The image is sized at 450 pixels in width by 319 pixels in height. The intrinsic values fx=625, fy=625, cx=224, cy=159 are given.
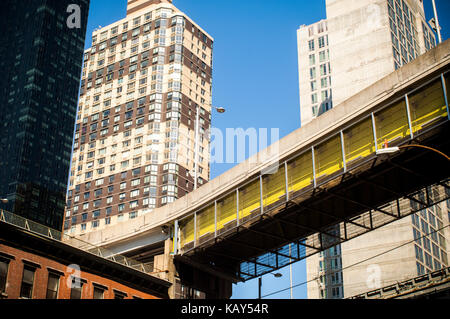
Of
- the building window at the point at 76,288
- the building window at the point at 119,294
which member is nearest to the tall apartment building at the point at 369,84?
the building window at the point at 119,294

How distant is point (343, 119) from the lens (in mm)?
38188

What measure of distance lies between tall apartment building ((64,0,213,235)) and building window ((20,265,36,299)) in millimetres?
76945

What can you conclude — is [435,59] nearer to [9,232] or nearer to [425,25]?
[9,232]

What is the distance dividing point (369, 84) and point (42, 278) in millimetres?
Result: 96612

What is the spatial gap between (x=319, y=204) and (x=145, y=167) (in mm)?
85059

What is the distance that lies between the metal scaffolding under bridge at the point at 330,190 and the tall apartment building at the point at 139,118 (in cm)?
6977

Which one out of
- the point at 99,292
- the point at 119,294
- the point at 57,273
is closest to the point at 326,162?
the point at 119,294

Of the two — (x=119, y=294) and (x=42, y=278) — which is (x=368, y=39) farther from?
(x=42, y=278)

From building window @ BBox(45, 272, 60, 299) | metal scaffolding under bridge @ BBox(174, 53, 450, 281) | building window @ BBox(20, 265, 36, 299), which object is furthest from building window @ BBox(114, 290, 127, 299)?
building window @ BBox(20, 265, 36, 299)

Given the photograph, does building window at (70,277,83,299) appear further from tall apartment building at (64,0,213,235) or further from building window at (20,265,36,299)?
tall apartment building at (64,0,213,235)

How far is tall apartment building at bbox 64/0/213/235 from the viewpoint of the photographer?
12194 cm

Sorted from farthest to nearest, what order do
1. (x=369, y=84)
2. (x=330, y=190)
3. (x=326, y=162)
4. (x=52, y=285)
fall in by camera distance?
(x=369, y=84)
(x=52, y=285)
(x=326, y=162)
(x=330, y=190)

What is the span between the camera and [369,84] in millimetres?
124750
